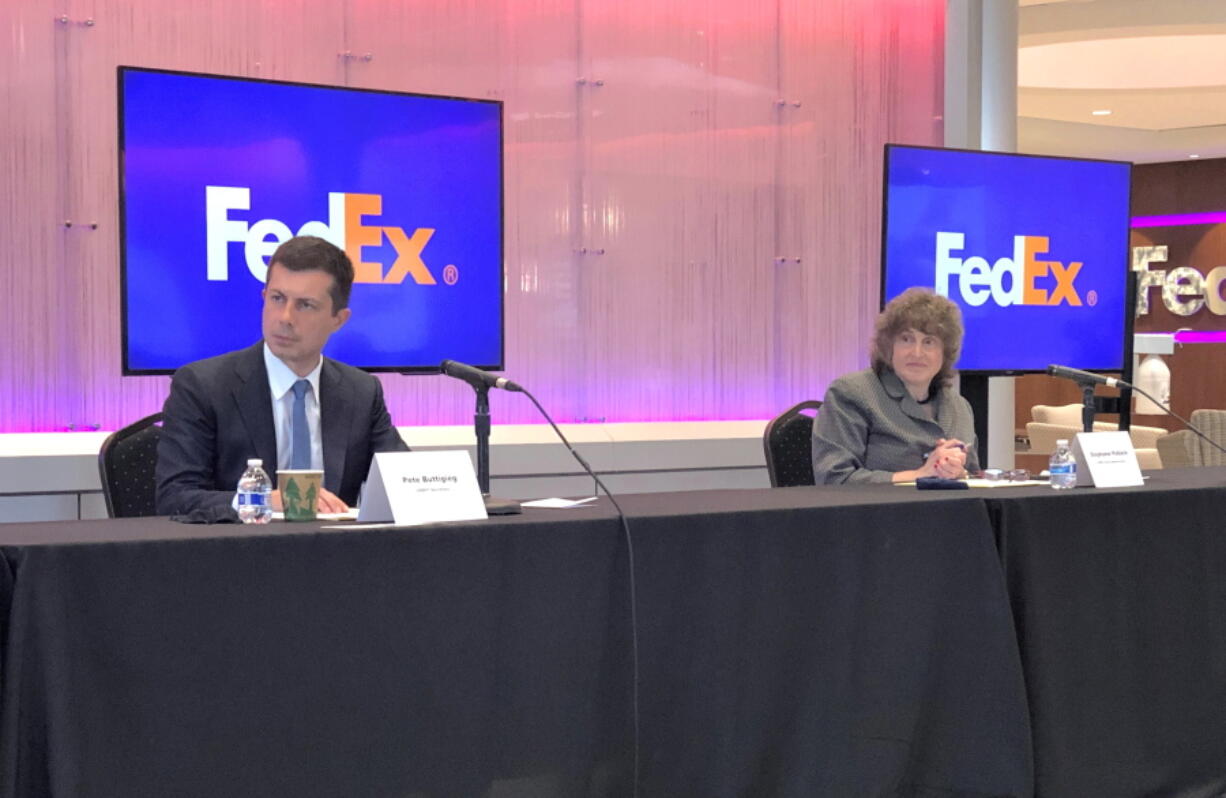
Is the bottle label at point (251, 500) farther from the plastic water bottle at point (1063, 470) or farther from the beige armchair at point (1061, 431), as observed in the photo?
the beige armchair at point (1061, 431)

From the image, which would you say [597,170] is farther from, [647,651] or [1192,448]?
[1192,448]

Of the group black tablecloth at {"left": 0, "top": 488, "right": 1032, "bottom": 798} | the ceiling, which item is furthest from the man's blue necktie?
the ceiling

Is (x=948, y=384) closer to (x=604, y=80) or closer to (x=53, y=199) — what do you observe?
(x=604, y=80)

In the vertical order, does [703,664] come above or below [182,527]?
below

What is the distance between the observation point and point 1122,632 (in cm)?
270

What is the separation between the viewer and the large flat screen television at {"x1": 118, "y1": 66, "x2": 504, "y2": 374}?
3.80 meters

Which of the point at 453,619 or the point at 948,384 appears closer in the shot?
the point at 453,619

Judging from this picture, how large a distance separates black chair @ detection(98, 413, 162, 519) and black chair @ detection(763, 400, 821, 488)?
5.08 ft

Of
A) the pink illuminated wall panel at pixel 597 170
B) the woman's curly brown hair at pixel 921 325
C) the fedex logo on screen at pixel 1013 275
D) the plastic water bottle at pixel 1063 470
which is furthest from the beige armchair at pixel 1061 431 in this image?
the plastic water bottle at pixel 1063 470

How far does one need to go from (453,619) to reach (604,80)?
3.21 metres

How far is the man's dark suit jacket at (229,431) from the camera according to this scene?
8.59 feet

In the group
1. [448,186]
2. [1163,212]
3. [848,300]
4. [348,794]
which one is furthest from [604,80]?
[1163,212]

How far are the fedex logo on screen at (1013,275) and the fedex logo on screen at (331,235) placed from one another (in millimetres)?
1808

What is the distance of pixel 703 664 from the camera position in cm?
225
